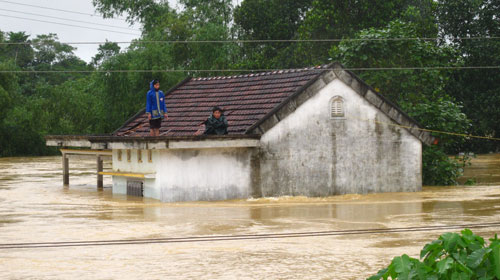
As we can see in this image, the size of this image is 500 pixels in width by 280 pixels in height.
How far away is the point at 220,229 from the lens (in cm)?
1641

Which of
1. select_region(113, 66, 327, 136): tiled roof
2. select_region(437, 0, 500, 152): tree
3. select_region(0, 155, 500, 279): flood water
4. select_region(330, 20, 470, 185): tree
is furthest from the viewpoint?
select_region(437, 0, 500, 152): tree

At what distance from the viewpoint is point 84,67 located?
3396 inches

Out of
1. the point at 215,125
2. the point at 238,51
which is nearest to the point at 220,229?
the point at 215,125

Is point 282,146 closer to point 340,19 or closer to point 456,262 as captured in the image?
point 456,262

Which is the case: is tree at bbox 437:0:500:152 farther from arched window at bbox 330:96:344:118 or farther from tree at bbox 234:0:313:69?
arched window at bbox 330:96:344:118

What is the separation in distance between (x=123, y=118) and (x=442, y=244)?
134 feet

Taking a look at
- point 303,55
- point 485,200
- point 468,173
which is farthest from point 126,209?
point 303,55

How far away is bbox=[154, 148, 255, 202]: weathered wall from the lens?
21141mm

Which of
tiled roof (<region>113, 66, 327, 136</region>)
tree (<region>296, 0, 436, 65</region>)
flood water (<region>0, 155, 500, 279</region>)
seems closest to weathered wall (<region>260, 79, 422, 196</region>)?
flood water (<region>0, 155, 500, 279</region>)

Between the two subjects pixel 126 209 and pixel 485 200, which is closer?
pixel 126 209

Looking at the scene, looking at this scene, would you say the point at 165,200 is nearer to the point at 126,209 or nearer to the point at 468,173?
the point at 126,209

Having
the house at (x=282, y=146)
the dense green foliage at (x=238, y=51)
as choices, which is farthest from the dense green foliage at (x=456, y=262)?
the dense green foliage at (x=238, y=51)

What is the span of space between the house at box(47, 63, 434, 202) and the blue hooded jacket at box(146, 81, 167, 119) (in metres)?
0.99

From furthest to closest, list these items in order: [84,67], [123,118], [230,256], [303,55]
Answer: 1. [84,67]
2. [303,55]
3. [123,118]
4. [230,256]
